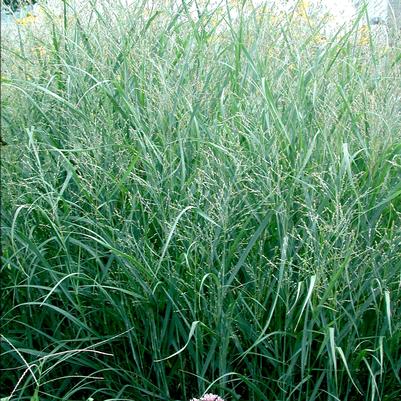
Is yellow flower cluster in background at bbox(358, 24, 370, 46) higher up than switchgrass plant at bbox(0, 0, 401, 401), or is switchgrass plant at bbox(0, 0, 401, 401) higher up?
yellow flower cluster in background at bbox(358, 24, 370, 46)

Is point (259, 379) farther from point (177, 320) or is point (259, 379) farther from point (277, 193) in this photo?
point (277, 193)

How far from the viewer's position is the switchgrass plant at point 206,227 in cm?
267

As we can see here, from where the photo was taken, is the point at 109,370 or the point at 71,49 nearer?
the point at 109,370

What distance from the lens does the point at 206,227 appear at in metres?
2.67

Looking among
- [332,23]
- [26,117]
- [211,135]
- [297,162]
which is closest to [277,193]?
[297,162]

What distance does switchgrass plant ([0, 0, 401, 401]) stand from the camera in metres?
2.67

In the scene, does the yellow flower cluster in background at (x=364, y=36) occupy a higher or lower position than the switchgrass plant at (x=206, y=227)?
higher

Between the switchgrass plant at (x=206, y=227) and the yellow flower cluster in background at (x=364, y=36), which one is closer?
the switchgrass plant at (x=206, y=227)

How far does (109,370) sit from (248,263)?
0.63 metres

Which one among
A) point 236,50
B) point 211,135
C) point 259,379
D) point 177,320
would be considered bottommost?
point 259,379

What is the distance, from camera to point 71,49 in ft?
10.8

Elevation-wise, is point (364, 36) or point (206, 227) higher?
point (364, 36)

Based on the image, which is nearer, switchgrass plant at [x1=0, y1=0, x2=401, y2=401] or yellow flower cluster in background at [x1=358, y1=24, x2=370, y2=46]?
switchgrass plant at [x1=0, y1=0, x2=401, y2=401]

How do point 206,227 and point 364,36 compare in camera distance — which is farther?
point 364,36
